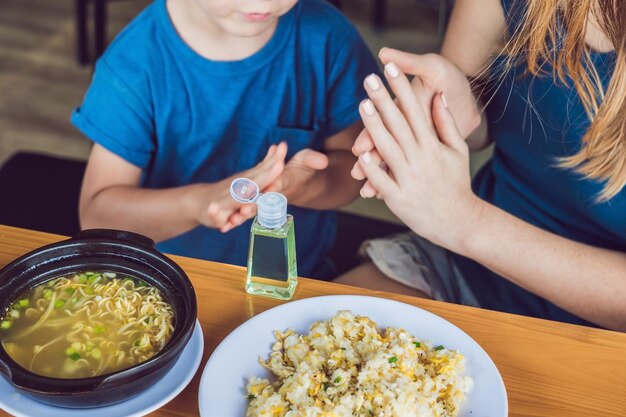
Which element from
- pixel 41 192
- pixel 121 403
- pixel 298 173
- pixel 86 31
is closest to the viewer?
pixel 121 403

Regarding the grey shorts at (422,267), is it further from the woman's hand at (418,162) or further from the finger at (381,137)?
the finger at (381,137)

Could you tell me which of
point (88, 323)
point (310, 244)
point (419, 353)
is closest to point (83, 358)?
point (88, 323)

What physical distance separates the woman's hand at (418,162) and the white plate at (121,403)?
44 cm

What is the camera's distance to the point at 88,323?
88 centimetres

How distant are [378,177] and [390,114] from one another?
10cm

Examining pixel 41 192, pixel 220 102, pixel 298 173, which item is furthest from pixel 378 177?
pixel 41 192

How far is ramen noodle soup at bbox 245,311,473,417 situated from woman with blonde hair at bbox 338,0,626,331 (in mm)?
297

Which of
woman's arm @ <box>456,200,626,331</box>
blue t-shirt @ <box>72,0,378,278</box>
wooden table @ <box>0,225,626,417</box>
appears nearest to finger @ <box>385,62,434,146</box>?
woman's arm @ <box>456,200,626,331</box>

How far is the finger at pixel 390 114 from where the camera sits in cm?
107

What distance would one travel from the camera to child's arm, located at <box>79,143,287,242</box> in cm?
129

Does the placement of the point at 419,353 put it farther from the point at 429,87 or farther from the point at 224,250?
the point at 224,250

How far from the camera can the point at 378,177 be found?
1120 mm

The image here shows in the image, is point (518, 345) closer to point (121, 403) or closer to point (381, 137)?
point (381, 137)

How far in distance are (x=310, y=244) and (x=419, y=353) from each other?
0.72 meters
